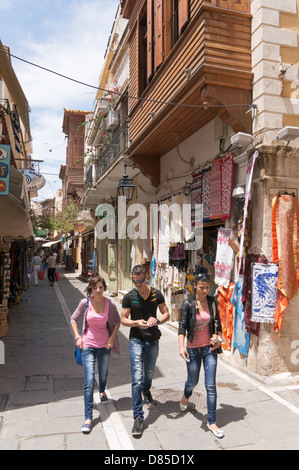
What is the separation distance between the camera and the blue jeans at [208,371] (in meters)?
4.13

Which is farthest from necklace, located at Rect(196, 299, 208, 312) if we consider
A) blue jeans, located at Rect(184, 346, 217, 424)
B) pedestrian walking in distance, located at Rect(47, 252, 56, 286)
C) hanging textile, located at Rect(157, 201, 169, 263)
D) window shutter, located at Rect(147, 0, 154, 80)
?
pedestrian walking in distance, located at Rect(47, 252, 56, 286)

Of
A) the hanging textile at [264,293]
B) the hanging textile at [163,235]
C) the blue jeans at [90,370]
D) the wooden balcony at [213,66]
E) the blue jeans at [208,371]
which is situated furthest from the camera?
the hanging textile at [163,235]

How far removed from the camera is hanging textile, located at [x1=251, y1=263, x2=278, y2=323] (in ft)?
19.1

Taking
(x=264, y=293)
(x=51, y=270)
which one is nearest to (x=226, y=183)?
(x=264, y=293)

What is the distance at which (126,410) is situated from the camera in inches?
190

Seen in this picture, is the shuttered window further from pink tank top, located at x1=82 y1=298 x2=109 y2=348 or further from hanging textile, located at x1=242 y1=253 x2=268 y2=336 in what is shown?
pink tank top, located at x1=82 y1=298 x2=109 y2=348

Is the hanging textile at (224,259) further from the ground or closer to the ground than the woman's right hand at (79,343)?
further from the ground

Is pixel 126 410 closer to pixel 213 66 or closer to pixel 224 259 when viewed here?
pixel 224 259

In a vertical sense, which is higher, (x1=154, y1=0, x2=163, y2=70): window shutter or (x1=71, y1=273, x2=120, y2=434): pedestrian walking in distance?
(x1=154, y1=0, x2=163, y2=70): window shutter

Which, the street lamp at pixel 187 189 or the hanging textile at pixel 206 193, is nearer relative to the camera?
the hanging textile at pixel 206 193

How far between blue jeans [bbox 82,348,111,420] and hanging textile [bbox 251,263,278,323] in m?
2.49

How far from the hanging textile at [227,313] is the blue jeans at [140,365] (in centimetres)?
250

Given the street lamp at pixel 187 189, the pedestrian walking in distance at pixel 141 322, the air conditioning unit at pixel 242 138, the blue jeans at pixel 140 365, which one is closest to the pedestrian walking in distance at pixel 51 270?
the street lamp at pixel 187 189

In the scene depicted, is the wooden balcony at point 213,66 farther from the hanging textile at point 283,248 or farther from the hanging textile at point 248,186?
the hanging textile at point 283,248
